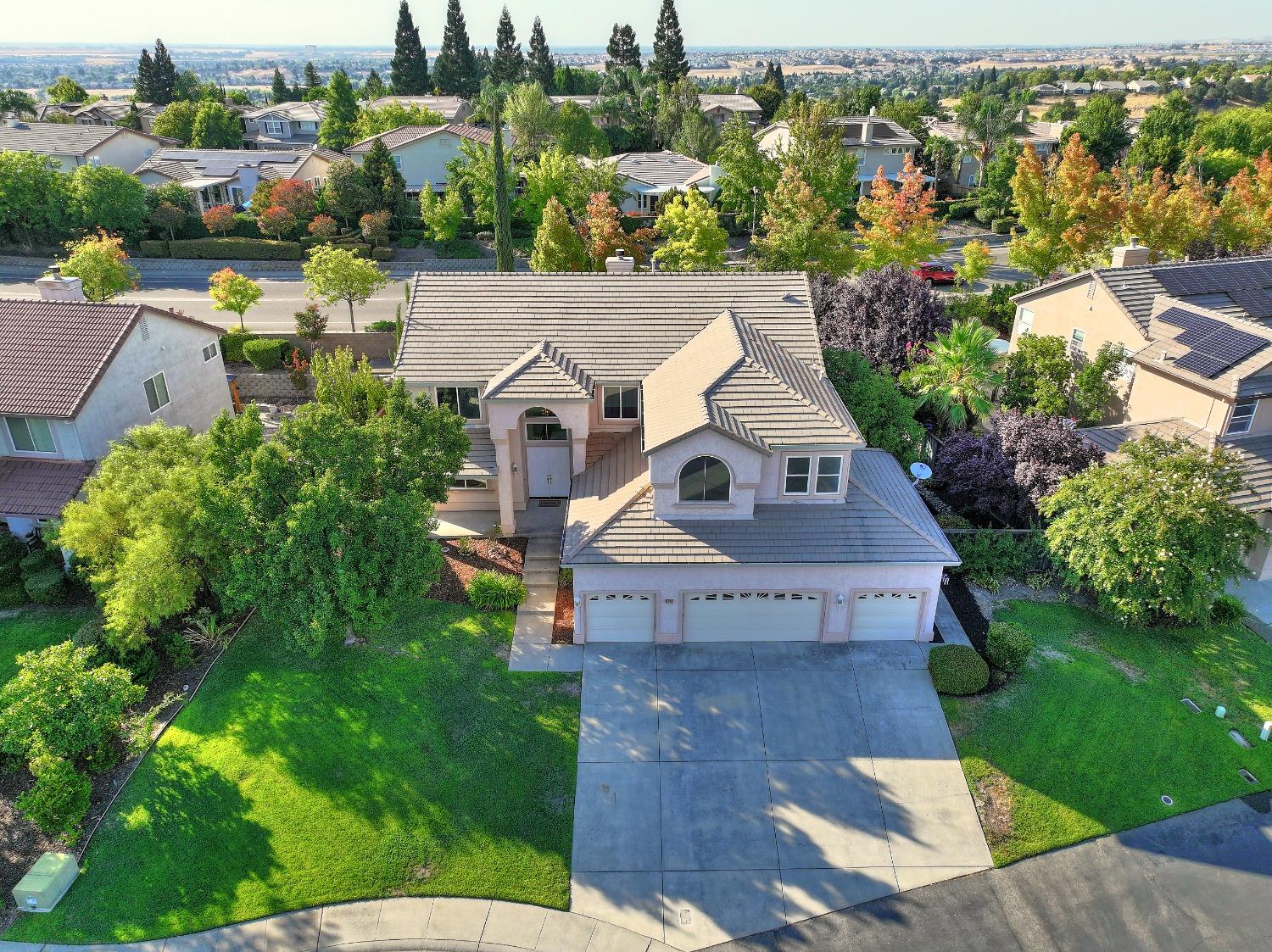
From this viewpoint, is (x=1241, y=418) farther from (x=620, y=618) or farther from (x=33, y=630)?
(x=33, y=630)

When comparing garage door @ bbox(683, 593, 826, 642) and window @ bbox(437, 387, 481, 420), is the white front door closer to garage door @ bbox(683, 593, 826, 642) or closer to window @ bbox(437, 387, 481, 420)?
window @ bbox(437, 387, 481, 420)

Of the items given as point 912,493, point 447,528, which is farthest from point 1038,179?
point 447,528

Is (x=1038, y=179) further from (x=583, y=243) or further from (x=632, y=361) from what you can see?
(x=632, y=361)

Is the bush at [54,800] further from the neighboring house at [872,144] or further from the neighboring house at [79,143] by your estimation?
the neighboring house at [872,144]

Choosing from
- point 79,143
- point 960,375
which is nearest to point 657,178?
point 960,375

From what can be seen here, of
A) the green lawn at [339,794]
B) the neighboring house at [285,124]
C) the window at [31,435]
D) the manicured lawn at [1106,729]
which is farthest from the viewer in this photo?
the neighboring house at [285,124]

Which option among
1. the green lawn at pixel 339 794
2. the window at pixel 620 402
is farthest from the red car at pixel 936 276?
the green lawn at pixel 339 794
